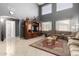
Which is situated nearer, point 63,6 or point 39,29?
point 63,6

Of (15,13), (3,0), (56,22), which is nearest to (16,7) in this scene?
(15,13)

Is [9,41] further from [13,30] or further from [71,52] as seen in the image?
[71,52]

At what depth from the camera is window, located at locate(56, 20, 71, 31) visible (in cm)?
190

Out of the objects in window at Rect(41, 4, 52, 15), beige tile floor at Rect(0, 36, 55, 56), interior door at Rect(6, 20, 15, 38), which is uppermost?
window at Rect(41, 4, 52, 15)

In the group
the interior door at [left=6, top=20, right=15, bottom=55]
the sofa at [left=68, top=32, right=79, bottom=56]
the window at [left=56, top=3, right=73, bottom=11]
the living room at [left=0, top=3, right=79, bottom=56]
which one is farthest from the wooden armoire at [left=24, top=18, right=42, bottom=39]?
the sofa at [left=68, top=32, right=79, bottom=56]

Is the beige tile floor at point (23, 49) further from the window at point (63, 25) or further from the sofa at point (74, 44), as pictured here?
the window at point (63, 25)

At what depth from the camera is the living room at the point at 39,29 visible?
1865mm

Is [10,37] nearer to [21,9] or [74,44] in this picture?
[21,9]

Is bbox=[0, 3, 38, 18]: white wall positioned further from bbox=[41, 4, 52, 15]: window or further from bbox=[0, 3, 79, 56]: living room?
bbox=[41, 4, 52, 15]: window

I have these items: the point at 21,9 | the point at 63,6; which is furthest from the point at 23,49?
the point at 63,6

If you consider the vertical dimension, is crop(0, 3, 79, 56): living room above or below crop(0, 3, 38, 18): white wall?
below

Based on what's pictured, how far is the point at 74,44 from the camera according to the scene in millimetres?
1874

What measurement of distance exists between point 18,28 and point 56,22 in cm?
68

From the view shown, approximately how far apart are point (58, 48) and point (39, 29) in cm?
48
